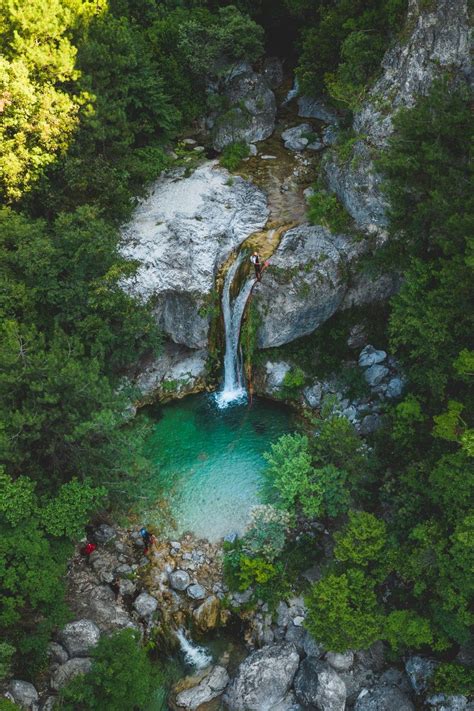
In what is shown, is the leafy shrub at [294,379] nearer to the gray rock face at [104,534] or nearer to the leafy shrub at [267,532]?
the leafy shrub at [267,532]

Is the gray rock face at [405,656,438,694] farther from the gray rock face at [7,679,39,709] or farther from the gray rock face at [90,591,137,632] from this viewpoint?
the gray rock face at [7,679,39,709]

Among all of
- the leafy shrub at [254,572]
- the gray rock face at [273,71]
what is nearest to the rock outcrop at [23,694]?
the leafy shrub at [254,572]

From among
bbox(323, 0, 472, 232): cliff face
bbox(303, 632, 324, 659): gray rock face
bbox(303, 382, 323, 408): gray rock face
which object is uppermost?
bbox(323, 0, 472, 232): cliff face

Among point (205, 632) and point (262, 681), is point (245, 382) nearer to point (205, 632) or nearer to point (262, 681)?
point (205, 632)

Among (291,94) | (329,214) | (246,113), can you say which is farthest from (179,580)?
(291,94)

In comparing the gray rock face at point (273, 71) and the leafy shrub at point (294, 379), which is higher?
the gray rock face at point (273, 71)

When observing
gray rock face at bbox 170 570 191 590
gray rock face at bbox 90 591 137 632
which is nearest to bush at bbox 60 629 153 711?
gray rock face at bbox 90 591 137 632
